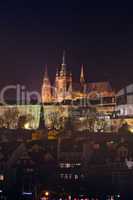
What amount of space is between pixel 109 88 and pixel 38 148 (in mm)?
25795

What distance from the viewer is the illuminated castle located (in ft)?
139

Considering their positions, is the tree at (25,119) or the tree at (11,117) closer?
the tree at (11,117)

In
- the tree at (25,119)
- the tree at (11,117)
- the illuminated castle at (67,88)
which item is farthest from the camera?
the illuminated castle at (67,88)

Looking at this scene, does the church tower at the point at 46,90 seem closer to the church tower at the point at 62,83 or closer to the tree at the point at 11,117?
the church tower at the point at 62,83

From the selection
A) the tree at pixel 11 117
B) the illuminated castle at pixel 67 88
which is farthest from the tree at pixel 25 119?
the illuminated castle at pixel 67 88

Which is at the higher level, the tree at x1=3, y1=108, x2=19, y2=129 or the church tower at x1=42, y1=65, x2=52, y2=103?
the church tower at x1=42, y1=65, x2=52, y2=103

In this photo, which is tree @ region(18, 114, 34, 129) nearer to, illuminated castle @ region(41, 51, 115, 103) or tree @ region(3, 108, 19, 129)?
tree @ region(3, 108, 19, 129)

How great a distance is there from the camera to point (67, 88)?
147 feet

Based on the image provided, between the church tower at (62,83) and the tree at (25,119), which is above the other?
the church tower at (62,83)

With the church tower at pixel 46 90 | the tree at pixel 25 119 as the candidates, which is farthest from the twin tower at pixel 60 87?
the tree at pixel 25 119

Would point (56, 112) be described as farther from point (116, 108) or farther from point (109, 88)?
point (109, 88)

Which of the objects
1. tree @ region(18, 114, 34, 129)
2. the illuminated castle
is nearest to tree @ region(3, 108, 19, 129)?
tree @ region(18, 114, 34, 129)

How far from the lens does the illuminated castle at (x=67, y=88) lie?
42.5 metres

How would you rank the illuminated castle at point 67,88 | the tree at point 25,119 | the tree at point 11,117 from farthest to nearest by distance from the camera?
the illuminated castle at point 67,88 → the tree at point 25,119 → the tree at point 11,117
